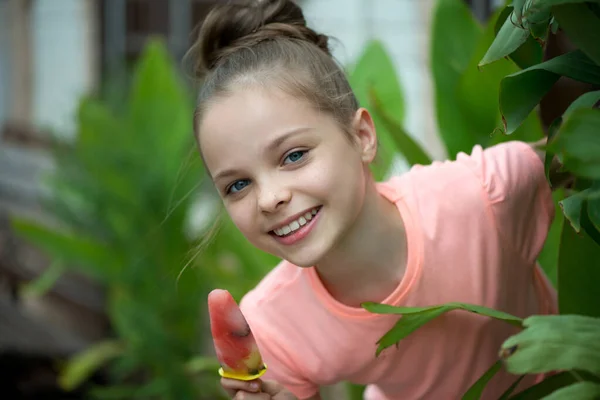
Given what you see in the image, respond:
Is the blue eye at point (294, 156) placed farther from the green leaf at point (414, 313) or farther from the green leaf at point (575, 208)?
the green leaf at point (575, 208)

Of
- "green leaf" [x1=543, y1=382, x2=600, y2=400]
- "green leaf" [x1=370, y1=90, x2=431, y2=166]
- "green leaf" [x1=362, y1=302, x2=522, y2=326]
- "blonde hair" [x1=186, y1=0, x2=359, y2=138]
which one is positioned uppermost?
"blonde hair" [x1=186, y1=0, x2=359, y2=138]

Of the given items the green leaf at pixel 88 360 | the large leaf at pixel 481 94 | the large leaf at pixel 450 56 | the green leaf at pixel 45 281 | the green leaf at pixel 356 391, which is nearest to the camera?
the large leaf at pixel 481 94

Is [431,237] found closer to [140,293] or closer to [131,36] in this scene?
[140,293]

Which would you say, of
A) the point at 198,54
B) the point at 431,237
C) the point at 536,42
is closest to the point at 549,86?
the point at 536,42

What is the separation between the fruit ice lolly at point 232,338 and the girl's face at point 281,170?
9 cm

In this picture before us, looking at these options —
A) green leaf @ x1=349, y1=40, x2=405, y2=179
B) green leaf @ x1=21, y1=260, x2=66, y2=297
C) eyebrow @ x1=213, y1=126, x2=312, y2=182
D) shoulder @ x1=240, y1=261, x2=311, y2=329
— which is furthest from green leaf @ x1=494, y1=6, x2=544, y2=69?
green leaf @ x1=21, y1=260, x2=66, y2=297

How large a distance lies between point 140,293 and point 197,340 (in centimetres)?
24

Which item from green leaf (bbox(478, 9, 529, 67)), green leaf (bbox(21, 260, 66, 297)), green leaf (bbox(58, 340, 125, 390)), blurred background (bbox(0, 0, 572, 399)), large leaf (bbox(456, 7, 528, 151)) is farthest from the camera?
green leaf (bbox(21, 260, 66, 297))

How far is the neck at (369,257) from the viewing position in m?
0.99

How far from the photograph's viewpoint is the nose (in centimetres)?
89

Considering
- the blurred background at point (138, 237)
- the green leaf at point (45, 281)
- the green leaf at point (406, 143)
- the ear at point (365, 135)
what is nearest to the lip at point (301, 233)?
the ear at point (365, 135)

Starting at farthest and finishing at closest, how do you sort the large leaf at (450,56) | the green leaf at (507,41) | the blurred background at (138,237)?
the blurred background at (138,237), the large leaf at (450,56), the green leaf at (507,41)

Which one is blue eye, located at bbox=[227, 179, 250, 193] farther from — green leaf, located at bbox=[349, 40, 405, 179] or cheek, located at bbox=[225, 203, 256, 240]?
green leaf, located at bbox=[349, 40, 405, 179]

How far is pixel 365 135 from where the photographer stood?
997 mm
